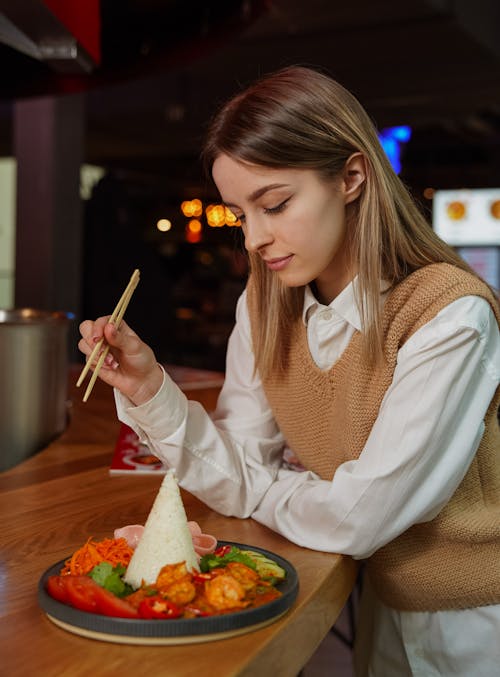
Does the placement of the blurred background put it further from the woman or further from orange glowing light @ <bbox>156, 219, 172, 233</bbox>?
the woman

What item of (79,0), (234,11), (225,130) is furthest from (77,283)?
(225,130)

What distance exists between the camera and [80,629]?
997mm

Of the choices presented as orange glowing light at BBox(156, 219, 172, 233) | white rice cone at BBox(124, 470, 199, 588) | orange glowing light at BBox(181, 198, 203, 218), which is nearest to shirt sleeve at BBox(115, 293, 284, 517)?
white rice cone at BBox(124, 470, 199, 588)

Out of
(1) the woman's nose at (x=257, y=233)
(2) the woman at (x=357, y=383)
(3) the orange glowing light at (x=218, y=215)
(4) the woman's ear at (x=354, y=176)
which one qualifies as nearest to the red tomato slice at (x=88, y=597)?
(2) the woman at (x=357, y=383)

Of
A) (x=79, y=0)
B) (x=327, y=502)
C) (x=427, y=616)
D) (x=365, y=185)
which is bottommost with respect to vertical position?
(x=427, y=616)

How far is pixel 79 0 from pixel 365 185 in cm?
85

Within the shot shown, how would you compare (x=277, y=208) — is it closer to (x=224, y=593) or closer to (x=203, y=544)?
(x=203, y=544)

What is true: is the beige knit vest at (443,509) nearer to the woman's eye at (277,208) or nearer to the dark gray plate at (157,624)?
the woman's eye at (277,208)

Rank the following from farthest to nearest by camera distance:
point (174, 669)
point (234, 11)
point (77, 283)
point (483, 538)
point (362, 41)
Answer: point (362, 41) → point (77, 283) → point (234, 11) → point (483, 538) → point (174, 669)

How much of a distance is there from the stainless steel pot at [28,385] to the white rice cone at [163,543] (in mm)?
1050

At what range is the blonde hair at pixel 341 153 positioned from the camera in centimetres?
140

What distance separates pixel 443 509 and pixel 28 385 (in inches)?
43.3

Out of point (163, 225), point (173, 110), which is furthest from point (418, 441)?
point (163, 225)

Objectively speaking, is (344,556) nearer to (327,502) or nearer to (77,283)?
(327,502)
